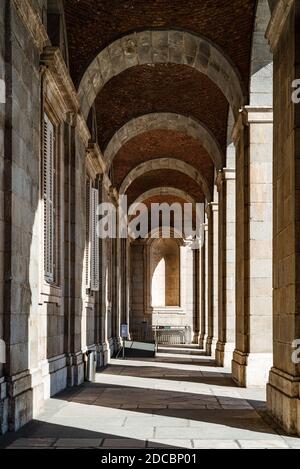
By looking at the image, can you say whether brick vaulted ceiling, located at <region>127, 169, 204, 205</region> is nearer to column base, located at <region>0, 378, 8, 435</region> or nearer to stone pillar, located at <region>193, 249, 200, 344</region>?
stone pillar, located at <region>193, 249, 200, 344</region>

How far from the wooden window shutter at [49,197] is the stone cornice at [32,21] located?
1.74 metres

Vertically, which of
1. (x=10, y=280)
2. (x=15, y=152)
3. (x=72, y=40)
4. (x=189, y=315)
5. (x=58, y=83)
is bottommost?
(x=189, y=315)

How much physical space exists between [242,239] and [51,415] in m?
5.79

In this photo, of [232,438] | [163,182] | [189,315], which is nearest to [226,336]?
[232,438]

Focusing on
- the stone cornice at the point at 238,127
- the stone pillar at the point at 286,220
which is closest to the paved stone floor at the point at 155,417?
the stone pillar at the point at 286,220

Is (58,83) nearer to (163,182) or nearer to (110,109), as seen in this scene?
(110,109)

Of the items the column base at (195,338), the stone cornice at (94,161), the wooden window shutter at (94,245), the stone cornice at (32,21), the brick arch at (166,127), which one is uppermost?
the brick arch at (166,127)

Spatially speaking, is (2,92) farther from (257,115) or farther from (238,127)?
(238,127)

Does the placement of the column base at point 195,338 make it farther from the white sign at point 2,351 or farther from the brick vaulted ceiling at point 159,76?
the white sign at point 2,351

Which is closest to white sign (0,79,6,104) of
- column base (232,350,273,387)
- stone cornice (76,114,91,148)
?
stone cornice (76,114,91,148)

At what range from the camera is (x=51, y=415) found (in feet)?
33.3

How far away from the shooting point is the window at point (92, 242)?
59.9 ft

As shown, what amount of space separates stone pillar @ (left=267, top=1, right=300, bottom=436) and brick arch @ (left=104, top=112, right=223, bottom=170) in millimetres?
10853

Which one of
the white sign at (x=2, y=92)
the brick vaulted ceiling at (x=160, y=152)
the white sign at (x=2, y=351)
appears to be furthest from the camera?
the brick vaulted ceiling at (x=160, y=152)
